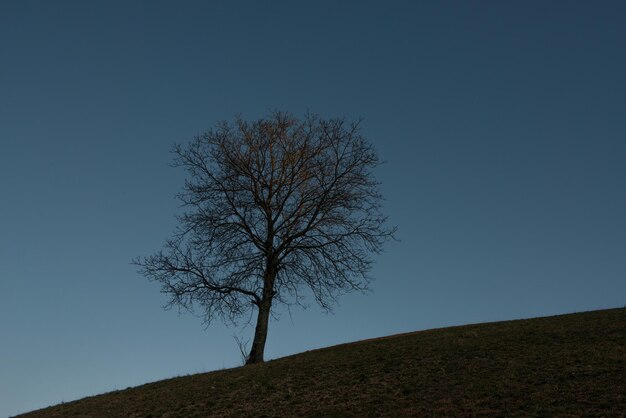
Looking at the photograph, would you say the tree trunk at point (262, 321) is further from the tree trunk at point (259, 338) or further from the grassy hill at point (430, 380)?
the grassy hill at point (430, 380)

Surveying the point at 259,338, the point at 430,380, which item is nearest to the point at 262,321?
the point at 259,338

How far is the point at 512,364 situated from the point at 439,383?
9.44ft

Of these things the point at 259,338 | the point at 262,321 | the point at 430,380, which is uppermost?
the point at 262,321

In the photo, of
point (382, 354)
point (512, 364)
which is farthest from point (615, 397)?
point (382, 354)

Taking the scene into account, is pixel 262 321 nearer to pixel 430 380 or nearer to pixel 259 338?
pixel 259 338

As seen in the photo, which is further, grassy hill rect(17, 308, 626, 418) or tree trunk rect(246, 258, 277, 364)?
tree trunk rect(246, 258, 277, 364)

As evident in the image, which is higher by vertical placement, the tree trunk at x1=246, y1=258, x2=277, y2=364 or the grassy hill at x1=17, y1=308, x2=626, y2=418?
the tree trunk at x1=246, y1=258, x2=277, y2=364

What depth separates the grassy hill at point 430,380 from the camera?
59.9 feet

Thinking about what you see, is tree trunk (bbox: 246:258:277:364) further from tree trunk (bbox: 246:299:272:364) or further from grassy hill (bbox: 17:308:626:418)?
grassy hill (bbox: 17:308:626:418)

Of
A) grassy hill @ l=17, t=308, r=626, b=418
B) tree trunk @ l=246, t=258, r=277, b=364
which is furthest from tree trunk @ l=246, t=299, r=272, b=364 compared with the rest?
grassy hill @ l=17, t=308, r=626, b=418

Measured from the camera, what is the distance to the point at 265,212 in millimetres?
32281

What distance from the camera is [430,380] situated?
69.9 feet

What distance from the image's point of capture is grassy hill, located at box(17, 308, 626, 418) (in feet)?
59.9

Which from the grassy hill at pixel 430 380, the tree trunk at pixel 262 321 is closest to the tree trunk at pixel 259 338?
the tree trunk at pixel 262 321
